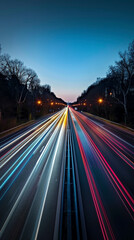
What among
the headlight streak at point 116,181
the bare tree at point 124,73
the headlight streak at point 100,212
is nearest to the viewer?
the headlight streak at point 100,212

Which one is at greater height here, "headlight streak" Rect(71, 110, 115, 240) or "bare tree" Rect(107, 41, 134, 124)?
"bare tree" Rect(107, 41, 134, 124)

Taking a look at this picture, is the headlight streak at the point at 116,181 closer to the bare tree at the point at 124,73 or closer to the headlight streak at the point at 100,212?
the headlight streak at the point at 100,212

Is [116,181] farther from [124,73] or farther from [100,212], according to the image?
[124,73]

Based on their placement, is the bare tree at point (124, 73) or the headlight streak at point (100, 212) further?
the bare tree at point (124, 73)

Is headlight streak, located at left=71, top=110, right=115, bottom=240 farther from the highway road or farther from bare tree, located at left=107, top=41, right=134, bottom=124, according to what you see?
bare tree, located at left=107, top=41, right=134, bottom=124

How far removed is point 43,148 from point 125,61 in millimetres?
22332

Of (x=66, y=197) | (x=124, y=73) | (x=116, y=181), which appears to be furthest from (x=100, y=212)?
(x=124, y=73)

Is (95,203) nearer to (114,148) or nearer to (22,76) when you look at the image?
(114,148)

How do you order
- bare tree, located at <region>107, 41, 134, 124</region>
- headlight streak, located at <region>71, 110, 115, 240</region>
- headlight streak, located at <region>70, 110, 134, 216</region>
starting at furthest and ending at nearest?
bare tree, located at <region>107, 41, 134, 124</region> → headlight streak, located at <region>70, 110, 134, 216</region> → headlight streak, located at <region>71, 110, 115, 240</region>

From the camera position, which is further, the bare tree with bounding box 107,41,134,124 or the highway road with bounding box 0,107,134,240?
the bare tree with bounding box 107,41,134,124

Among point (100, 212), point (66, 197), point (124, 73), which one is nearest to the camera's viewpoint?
point (100, 212)

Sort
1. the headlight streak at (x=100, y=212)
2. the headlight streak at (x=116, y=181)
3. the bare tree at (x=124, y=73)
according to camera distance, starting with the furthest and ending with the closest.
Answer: the bare tree at (x=124, y=73), the headlight streak at (x=116, y=181), the headlight streak at (x=100, y=212)

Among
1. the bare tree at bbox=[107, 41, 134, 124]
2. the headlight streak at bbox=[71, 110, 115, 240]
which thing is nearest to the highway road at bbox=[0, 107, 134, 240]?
the headlight streak at bbox=[71, 110, 115, 240]

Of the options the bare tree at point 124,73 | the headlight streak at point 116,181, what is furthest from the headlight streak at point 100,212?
the bare tree at point 124,73
